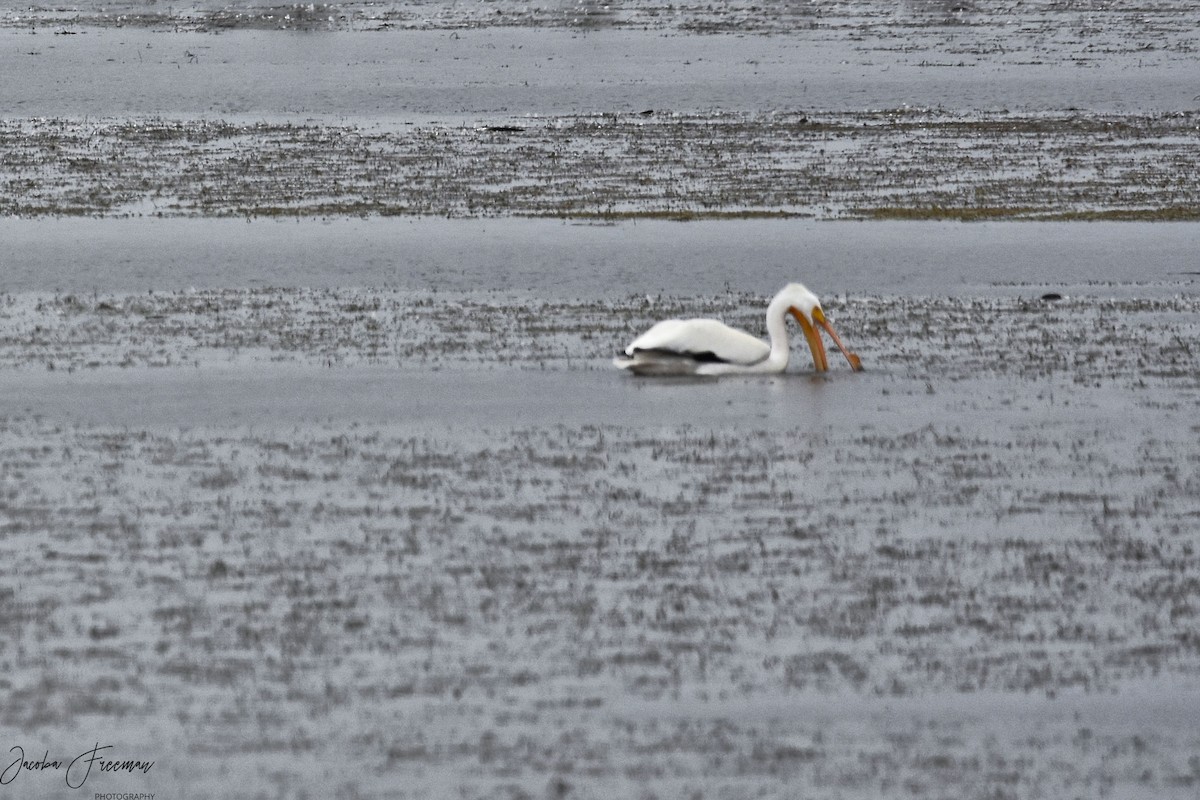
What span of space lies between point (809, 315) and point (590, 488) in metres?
4.52

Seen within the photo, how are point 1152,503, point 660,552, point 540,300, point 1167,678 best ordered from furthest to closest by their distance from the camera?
point 540,300 → point 1152,503 → point 660,552 → point 1167,678

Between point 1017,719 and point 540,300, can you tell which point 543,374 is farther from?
point 1017,719

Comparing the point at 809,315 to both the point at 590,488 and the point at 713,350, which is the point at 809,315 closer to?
the point at 713,350

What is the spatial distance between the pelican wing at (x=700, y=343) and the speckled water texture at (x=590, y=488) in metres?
0.23

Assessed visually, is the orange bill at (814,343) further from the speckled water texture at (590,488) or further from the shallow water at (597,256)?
the shallow water at (597,256)

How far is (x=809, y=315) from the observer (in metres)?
15.2

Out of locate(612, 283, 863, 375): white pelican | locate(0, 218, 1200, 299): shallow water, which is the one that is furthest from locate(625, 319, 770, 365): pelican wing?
locate(0, 218, 1200, 299): shallow water

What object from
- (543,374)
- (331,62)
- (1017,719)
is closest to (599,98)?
(331,62)

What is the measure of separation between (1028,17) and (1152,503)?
74.7 meters

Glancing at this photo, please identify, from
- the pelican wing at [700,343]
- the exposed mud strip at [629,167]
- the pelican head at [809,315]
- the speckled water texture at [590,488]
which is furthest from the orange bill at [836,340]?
the exposed mud strip at [629,167]

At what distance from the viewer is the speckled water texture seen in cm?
749

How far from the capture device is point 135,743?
7.37 metres

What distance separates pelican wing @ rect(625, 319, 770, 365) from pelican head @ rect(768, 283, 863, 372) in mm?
402

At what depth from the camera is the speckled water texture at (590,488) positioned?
7.49m
